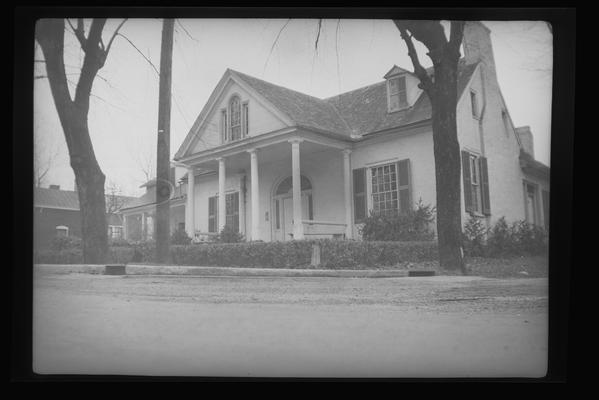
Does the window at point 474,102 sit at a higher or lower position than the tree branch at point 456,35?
lower

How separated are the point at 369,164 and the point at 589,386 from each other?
2086 mm

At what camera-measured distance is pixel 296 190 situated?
3.46 meters

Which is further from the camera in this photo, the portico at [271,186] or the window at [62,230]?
the portico at [271,186]

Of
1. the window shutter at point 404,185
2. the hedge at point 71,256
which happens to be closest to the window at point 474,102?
the window shutter at point 404,185

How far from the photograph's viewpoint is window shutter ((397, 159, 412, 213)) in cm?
332

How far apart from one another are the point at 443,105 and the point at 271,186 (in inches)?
53.9

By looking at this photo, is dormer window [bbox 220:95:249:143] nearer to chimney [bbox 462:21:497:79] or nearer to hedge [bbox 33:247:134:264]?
hedge [bbox 33:247:134:264]

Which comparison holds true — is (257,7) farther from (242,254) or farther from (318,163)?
(242,254)

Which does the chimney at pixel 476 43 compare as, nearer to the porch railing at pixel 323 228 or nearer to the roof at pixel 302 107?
the roof at pixel 302 107

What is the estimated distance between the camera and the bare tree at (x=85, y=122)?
131 inches

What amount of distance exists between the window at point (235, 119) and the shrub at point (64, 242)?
131cm

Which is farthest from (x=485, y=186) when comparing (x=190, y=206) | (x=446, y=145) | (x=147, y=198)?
(x=147, y=198)

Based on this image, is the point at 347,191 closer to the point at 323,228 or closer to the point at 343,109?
the point at 323,228

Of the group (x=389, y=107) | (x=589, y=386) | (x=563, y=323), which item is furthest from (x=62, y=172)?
(x=589, y=386)
